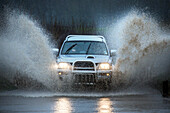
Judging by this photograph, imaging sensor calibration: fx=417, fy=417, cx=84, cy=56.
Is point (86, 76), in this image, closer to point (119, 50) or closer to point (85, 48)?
point (85, 48)

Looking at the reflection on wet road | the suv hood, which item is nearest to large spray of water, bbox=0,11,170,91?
the suv hood

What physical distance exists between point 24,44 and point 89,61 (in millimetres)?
4680

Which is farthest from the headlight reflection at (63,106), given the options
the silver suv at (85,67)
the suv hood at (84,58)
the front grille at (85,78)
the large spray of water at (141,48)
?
the large spray of water at (141,48)

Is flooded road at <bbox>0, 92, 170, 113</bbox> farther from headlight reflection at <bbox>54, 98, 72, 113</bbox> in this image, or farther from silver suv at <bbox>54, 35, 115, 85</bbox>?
silver suv at <bbox>54, 35, 115, 85</bbox>

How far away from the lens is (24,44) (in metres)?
17.2

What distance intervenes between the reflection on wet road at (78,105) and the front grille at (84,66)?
1.85 meters

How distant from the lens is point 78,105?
9.88 meters

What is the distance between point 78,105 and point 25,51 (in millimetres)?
7432

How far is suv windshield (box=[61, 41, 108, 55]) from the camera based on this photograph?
1458cm

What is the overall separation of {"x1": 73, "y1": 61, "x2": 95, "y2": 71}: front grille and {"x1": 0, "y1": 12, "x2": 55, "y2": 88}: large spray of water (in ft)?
3.51

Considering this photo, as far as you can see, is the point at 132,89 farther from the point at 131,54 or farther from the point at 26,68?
the point at 26,68

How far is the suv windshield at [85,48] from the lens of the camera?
1458cm

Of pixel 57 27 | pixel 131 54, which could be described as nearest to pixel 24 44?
pixel 131 54

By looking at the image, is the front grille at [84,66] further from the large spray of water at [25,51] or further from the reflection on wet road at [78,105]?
the reflection on wet road at [78,105]
